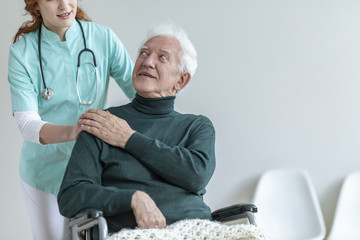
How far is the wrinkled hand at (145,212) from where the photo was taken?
5.62 feet

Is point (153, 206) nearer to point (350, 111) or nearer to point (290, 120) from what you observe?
point (290, 120)

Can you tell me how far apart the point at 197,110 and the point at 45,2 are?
4.85 ft

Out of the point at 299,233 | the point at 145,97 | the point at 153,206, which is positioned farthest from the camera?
the point at 299,233

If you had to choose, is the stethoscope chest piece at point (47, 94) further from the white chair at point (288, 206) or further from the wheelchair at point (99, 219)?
the white chair at point (288, 206)

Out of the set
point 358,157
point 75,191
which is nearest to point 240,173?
point 358,157

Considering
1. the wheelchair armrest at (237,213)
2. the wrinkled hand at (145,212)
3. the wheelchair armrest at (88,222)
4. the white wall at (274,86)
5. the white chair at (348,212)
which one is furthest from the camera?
the white wall at (274,86)

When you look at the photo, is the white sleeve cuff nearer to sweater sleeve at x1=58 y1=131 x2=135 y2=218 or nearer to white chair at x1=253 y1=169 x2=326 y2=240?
sweater sleeve at x1=58 y1=131 x2=135 y2=218

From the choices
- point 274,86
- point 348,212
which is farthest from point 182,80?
point 348,212

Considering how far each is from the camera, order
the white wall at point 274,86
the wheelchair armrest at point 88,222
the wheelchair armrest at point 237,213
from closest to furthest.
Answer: the wheelchair armrest at point 88,222, the wheelchair armrest at point 237,213, the white wall at point 274,86

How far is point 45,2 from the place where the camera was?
2.06m

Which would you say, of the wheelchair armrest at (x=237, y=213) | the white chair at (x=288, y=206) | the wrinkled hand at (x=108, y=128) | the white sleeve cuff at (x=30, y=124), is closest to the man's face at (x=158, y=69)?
the wrinkled hand at (x=108, y=128)

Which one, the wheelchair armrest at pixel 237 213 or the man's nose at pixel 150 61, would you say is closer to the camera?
the wheelchair armrest at pixel 237 213

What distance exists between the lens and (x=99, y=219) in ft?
5.30

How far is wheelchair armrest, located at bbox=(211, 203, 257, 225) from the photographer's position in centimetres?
185
